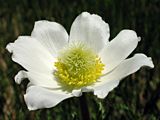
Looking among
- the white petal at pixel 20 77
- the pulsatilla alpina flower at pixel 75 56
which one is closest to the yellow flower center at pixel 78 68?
the pulsatilla alpina flower at pixel 75 56

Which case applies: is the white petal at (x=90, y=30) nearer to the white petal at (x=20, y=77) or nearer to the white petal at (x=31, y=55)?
the white petal at (x=31, y=55)

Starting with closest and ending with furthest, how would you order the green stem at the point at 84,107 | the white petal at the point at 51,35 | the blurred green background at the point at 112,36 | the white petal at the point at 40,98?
the white petal at the point at 40,98 → the green stem at the point at 84,107 → the white petal at the point at 51,35 → the blurred green background at the point at 112,36

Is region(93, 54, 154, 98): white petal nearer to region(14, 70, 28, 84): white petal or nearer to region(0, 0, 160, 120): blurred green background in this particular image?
region(0, 0, 160, 120): blurred green background

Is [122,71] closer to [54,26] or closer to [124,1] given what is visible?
[54,26]

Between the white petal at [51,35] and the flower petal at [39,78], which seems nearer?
the flower petal at [39,78]

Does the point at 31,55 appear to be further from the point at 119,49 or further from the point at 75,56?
the point at 119,49
